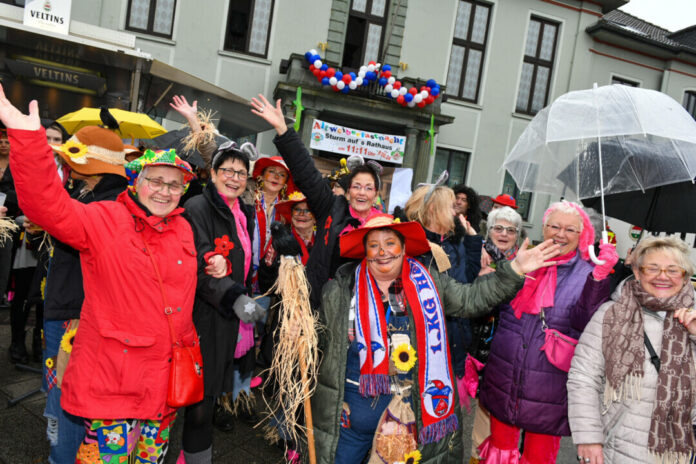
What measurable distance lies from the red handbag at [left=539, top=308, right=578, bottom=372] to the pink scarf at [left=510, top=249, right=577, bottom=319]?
6.2 inches

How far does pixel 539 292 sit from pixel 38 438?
353 cm

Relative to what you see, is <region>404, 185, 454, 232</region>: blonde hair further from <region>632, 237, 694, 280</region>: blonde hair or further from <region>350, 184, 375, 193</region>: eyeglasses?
<region>632, 237, 694, 280</region>: blonde hair

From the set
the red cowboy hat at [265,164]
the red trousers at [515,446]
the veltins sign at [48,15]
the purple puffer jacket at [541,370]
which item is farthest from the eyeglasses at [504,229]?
the veltins sign at [48,15]

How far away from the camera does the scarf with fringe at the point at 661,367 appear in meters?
2.05

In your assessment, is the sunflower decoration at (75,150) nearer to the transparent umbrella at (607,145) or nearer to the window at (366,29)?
the transparent umbrella at (607,145)

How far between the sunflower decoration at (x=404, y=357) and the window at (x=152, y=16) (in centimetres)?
1176

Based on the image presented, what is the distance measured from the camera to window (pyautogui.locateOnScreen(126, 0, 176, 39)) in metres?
11.2

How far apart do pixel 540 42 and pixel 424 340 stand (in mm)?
14864

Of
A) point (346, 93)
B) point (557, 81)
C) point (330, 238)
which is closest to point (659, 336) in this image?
point (330, 238)

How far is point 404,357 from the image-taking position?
2338mm

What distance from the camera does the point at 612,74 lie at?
14.9 m

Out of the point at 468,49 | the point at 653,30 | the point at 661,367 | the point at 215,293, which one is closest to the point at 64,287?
the point at 215,293

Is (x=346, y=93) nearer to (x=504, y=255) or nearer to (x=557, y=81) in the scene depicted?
(x=557, y=81)

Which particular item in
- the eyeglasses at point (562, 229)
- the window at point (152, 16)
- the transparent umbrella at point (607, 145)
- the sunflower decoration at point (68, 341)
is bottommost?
the sunflower decoration at point (68, 341)
